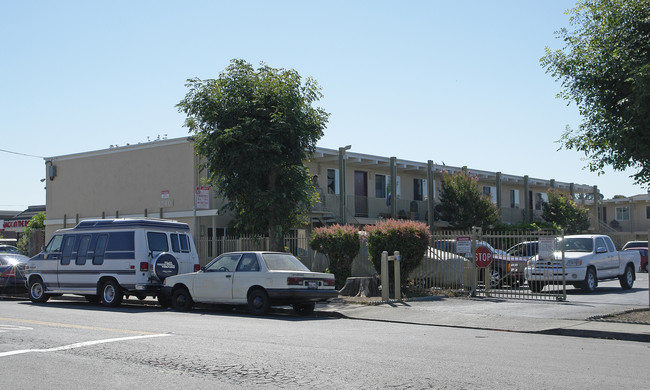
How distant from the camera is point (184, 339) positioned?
10.7m

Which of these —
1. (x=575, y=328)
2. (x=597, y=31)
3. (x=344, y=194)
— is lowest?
(x=575, y=328)

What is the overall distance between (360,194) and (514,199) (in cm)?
1409

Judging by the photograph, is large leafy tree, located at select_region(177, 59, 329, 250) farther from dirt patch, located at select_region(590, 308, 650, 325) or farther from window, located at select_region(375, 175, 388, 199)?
window, located at select_region(375, 175, 388, 199)

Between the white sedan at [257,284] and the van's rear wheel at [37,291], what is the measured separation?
16.5 feet

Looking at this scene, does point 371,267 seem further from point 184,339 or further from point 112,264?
point 184,339

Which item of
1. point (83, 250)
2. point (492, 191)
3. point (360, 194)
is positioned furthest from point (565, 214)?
point (83, 250)

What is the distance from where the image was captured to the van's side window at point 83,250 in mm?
18625

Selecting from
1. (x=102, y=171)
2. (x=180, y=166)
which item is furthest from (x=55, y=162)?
(x=180, y=166)

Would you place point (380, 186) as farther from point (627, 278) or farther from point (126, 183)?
point (627, 278)

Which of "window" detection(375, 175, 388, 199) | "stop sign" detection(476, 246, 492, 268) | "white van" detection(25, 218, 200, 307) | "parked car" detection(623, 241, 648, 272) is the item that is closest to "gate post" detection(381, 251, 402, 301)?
"stop sign" detection(476, 246, 492, 268)

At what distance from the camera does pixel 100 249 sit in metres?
18.4

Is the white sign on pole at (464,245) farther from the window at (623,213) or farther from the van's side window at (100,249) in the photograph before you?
the window at (623,213)

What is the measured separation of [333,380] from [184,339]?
3956 millimetres

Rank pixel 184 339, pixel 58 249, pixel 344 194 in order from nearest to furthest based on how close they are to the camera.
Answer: pixel 184 339, pixel 58 249, pixel 344 194
